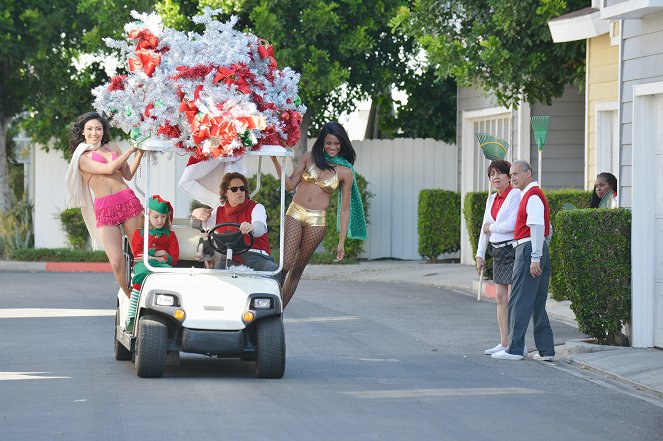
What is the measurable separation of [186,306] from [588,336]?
16.2 ft

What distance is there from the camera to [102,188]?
11.6 meters

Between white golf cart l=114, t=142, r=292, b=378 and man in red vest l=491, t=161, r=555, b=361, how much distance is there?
8.98 feet

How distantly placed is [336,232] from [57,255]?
5.24 metres

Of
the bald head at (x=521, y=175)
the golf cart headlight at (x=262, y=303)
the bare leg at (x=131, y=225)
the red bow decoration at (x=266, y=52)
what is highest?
the red bow decoration at (x=266, y=52)

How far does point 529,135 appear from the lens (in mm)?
21938

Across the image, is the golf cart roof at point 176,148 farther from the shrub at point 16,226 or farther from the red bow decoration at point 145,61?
the shrub at point 16,226

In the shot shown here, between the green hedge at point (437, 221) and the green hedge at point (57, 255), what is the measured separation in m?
5.86

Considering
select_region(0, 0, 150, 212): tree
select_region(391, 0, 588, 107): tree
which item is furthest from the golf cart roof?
select_region(0, 0, 150, 212): tree

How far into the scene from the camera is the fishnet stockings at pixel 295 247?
12312 millimetres

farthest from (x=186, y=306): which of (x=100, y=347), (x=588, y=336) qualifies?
(x=588, y=336)

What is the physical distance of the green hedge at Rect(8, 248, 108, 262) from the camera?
81.5ft

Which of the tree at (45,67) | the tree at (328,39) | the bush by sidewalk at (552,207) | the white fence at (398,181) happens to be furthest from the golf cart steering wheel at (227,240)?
the white fence at (398,181)

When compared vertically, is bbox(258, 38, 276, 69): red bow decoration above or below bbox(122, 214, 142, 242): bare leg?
above

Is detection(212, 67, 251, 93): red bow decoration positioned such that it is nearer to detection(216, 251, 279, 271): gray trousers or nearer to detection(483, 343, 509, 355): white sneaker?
detection(216, 251, 279, 271): gray trousers
